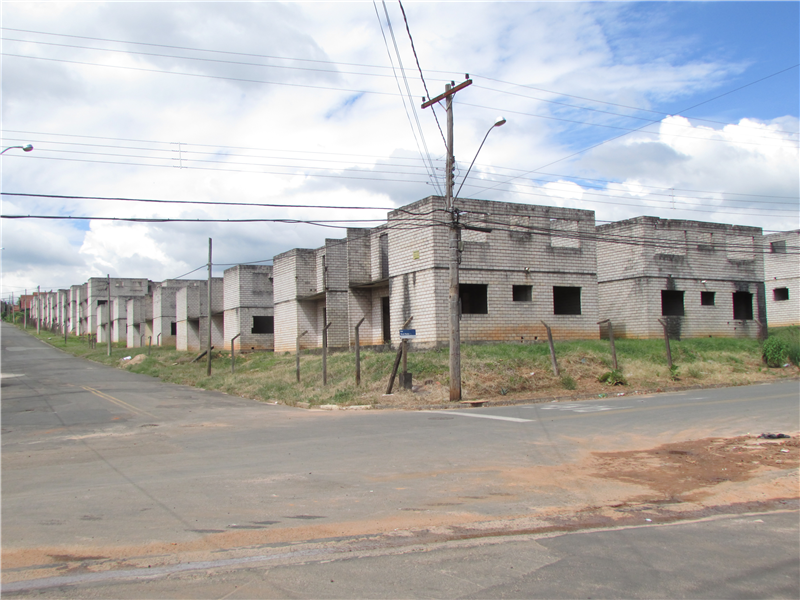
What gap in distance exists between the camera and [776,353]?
26.8 metres

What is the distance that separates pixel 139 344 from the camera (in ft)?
225

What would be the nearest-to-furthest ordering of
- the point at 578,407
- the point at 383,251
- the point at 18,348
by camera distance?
1. the point at 578,407
2. the point at 383,251
3. the point at 18,348

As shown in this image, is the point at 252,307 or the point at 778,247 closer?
the point at 778,247

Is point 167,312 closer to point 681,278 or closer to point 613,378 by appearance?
point 681,278

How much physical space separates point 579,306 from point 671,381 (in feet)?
23.2

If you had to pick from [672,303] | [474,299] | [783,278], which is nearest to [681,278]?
[672,303]

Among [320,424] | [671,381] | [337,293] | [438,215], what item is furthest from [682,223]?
[320,424]

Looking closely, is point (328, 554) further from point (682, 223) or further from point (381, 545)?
point (682, 223)

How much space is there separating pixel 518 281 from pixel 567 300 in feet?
14.5

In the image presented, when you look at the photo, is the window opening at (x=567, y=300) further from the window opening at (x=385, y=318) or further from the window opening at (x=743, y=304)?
the window opening at (x=743, y=304)

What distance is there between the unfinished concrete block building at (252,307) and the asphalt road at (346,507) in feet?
86.0

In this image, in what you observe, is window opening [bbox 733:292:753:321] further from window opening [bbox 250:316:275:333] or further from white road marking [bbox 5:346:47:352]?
white road marking [bbox 5:346:47:352]

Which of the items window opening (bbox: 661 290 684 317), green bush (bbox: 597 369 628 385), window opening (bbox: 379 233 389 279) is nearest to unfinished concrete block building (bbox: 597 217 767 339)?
window opening (bbox: 661 290 684 317)

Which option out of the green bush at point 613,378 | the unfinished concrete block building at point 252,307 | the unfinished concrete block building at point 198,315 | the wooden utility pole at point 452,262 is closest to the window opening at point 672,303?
the green bush at point 613,378
